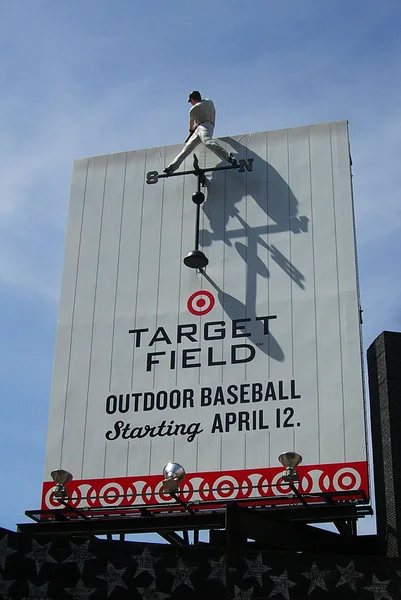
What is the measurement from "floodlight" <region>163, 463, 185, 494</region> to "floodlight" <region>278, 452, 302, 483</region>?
71.2 inches

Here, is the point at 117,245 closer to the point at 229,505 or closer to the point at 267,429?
the point at 267,429

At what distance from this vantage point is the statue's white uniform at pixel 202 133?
22.5 meters

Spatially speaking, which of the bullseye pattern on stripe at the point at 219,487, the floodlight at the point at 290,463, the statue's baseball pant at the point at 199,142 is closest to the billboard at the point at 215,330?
the bullseye pattern on stripe at the point at 219,487

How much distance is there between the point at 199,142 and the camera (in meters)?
22.8

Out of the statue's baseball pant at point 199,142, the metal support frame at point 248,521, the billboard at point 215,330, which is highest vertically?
the statue's baseball pant at point 199,142

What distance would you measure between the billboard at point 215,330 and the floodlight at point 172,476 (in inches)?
29.8

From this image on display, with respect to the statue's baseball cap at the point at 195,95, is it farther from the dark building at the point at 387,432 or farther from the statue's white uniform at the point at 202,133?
the dark building at the point at 387,432

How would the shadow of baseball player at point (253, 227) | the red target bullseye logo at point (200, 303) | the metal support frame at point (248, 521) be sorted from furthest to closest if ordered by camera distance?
the red target bullseye logo at point (200, 303) → the shadow of baseball player at point (253, 227) → the metal support frame at point (248, 521)

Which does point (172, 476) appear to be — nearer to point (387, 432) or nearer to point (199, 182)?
point (387, 432)

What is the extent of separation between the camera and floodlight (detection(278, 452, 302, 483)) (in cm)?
1762

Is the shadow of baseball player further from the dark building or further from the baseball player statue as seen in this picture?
the dark building

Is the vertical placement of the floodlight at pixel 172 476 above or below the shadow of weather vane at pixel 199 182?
below

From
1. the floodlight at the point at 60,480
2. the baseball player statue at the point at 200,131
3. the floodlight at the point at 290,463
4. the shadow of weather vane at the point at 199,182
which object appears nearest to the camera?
the floodlight at the point at 290,463

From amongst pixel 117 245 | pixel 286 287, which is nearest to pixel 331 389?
pixel 286 287
